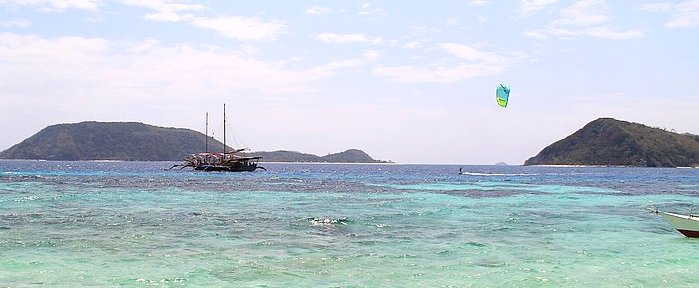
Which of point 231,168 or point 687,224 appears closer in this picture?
point 687,224

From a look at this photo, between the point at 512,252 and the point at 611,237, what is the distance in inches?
277

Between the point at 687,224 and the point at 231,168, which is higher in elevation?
the point at 231,168

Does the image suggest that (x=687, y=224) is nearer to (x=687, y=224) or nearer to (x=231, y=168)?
(x=687, y=224)

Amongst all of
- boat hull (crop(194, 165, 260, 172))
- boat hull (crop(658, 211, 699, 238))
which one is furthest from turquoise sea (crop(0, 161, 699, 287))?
boat hull (crop(194, 165, 260, 172))

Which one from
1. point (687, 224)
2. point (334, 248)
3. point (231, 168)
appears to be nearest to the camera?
point (334, 248)

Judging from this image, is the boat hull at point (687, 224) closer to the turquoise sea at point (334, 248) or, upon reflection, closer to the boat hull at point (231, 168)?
the turquoise sea at point (334, 248)

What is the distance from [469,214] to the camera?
35.5 m

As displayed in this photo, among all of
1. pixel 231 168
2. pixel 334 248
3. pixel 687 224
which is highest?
pixel 231 168

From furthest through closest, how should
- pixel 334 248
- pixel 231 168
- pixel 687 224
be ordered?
pixel 231 168, pixel 687 224, pixel 334 248

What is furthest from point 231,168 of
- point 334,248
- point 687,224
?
point 687,224

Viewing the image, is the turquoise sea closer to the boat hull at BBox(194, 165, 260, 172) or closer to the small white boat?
the small white boat

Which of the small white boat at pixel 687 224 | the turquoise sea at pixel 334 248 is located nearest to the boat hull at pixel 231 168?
the turquoise sea at pixel 334 248

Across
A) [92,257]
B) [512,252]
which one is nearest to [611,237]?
[512,252]

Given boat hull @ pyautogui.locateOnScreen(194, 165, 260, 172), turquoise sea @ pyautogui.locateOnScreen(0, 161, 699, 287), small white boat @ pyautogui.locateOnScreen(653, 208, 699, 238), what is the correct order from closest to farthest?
turquoise sea @ pyautogui.locateOnScreen(0, 161, 699, 287), small white boat @ pyautogui.locateOnScreen(653, 208, 699, 238), boat hull @ pyautogui.locateOnScreen(194, 165, 260, 172)
